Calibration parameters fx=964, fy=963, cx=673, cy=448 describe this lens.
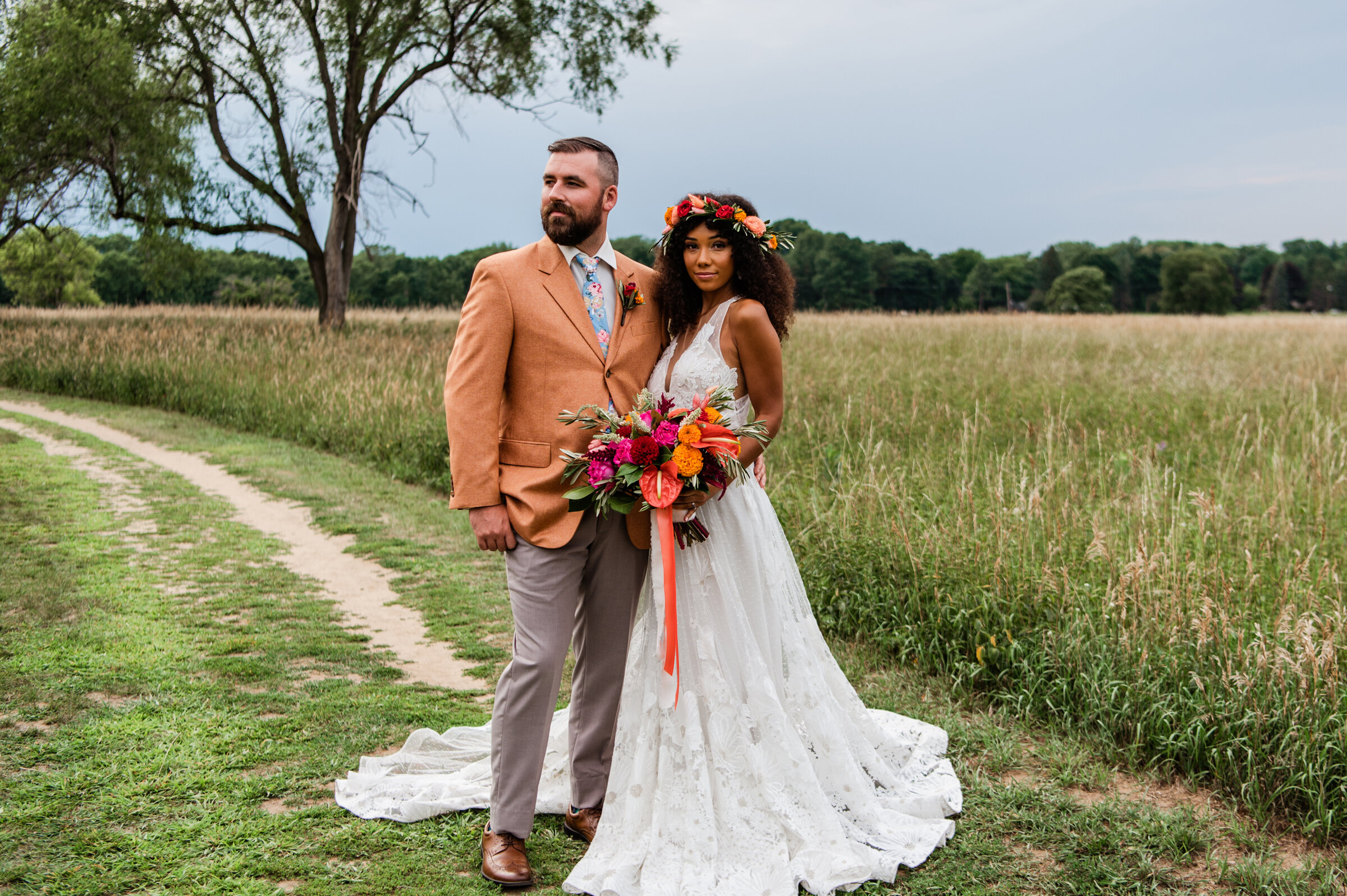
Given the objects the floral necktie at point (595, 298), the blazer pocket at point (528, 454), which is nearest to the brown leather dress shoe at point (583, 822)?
the blazer pocket at point (528, 454)

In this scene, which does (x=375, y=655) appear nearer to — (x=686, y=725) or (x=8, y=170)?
(x=686, y=725)

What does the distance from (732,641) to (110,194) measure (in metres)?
21.9

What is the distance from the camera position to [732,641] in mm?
3262

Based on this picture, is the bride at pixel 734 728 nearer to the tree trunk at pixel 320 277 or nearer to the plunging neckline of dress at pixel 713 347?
the plunging neckline of dress at pixel 713 347

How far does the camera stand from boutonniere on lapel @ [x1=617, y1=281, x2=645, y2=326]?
323 cm

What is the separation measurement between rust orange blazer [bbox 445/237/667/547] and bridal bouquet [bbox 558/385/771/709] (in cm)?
8

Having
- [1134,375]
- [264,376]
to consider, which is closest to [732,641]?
[1134,375]

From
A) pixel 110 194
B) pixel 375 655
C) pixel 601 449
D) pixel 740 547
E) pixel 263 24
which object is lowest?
pixel 375 655

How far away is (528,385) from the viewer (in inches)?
123

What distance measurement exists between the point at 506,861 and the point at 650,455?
4.42 ft

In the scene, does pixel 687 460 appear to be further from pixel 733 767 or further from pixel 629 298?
pixel 733 767

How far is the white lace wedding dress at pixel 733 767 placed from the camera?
3.02 meters

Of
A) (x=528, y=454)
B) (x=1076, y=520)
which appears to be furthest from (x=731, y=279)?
(x=1076, y=520)

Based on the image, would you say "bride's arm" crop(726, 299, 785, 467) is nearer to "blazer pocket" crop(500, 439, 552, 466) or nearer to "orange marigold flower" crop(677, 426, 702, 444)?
"orange marigold flower" crop(677, 426, 702, 444)
